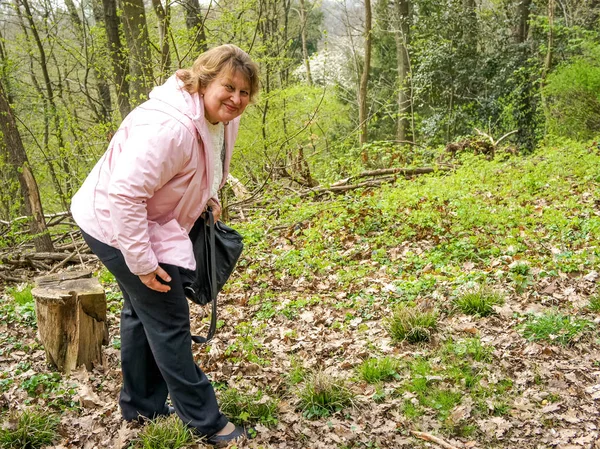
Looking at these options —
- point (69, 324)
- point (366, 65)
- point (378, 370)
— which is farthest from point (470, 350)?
point (366, 65)

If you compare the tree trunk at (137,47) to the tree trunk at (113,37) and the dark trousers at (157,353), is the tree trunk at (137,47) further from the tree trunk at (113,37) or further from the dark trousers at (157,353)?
the dark trousers at (157,353)

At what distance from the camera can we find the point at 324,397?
343 cm

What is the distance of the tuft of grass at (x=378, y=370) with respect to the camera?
3.71 meters

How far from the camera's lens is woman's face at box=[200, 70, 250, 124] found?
105 inches

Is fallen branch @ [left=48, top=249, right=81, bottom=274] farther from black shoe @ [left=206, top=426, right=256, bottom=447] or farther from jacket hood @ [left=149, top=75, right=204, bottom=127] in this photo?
jacket hood @ [left=149, top=75, right=204, bottom=127]

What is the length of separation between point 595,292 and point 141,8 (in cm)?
716

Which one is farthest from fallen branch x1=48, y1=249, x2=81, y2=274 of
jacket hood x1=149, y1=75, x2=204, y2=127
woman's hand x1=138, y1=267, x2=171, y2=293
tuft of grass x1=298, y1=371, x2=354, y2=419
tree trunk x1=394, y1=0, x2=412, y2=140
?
tree trunk x1=394, y1=0, x2=412, y2=140

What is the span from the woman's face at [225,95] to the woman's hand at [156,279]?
858 mm

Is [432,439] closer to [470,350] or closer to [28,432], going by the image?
[470,350]

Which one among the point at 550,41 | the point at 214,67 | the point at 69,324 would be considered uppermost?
the point at 550,41

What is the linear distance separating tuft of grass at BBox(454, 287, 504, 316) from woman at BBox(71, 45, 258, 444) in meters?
2.38

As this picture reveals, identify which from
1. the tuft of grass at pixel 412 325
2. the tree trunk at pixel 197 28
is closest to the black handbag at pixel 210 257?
the tuft of grass at pixel 412 325

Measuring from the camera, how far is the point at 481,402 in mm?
3324

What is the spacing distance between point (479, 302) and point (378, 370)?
1304 millimetres
